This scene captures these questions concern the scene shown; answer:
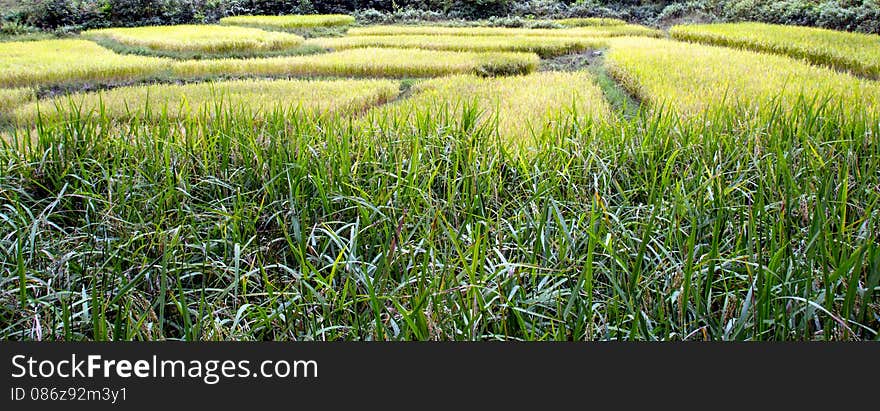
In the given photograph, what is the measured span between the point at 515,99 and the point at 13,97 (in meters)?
2.50

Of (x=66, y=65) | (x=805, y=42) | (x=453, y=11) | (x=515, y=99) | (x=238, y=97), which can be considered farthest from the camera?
(x=453, y=11)

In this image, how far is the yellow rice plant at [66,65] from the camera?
3488mm

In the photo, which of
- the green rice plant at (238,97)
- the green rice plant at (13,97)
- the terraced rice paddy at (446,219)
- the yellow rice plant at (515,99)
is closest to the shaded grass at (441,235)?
the terraced rice paddy at (446,219)

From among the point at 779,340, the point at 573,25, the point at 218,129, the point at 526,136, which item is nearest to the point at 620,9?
the point at 573,25

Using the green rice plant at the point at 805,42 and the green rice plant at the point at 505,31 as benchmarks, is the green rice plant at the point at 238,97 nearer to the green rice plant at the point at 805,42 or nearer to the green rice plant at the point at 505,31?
the green rice plant at the point at 805,42

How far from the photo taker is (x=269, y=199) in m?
1.62

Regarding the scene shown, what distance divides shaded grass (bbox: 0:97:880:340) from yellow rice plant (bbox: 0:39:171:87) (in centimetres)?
201

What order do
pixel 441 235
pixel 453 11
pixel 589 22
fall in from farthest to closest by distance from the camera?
pixel 453 11 < pixel 589 22 < pixel 441 235

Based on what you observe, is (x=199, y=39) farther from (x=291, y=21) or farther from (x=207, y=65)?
(x=291, y=21)

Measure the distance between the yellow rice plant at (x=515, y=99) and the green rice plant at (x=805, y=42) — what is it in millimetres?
1469

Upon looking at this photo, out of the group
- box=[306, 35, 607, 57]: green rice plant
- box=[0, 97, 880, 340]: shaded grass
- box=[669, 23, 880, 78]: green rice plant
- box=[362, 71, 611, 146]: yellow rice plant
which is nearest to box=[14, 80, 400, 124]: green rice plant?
box=[362, 71, 611, 146]: yellow rice plant

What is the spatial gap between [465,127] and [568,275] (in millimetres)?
832

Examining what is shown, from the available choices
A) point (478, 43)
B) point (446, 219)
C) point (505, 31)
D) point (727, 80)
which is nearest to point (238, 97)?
point (446, 219)

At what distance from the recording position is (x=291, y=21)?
253 inches
